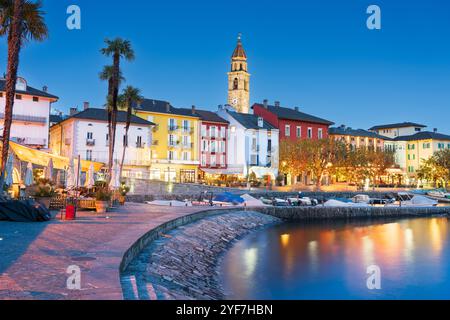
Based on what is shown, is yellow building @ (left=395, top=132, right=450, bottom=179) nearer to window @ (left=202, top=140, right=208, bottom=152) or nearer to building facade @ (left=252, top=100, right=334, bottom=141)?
building facade @ (left=252, top=100, right=334, bottom=141)

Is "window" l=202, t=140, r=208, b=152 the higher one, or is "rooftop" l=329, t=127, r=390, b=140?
Answer: "rooftop" l=329, t=127, r=390, b=140

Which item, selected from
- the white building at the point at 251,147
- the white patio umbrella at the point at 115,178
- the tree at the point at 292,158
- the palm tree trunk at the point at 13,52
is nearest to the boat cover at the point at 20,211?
the palm tree trunk at the point at 13,52

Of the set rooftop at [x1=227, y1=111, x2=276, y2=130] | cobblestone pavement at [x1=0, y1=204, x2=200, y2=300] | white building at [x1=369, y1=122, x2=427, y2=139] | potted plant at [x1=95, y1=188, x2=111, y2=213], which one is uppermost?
white building at [x1=369, y1=122, x2=427, y2=139]

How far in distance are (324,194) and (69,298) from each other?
58.1 m

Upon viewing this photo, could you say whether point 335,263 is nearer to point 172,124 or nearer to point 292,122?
point 172,124

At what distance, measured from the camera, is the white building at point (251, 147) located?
73500 millimetres

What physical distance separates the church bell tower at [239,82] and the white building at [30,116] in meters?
72.6

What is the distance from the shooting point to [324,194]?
63.0 metres

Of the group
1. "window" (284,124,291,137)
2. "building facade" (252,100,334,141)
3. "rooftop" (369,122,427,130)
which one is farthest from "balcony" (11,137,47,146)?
"rooftop" (369,122,427,130)

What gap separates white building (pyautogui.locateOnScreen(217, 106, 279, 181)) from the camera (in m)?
73.5

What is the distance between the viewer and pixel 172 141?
225ft

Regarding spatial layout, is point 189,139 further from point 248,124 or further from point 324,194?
point 324,194

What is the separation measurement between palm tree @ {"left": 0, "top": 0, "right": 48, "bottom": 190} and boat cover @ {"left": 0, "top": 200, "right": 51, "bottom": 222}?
210 cm

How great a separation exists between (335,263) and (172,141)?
48771mm
